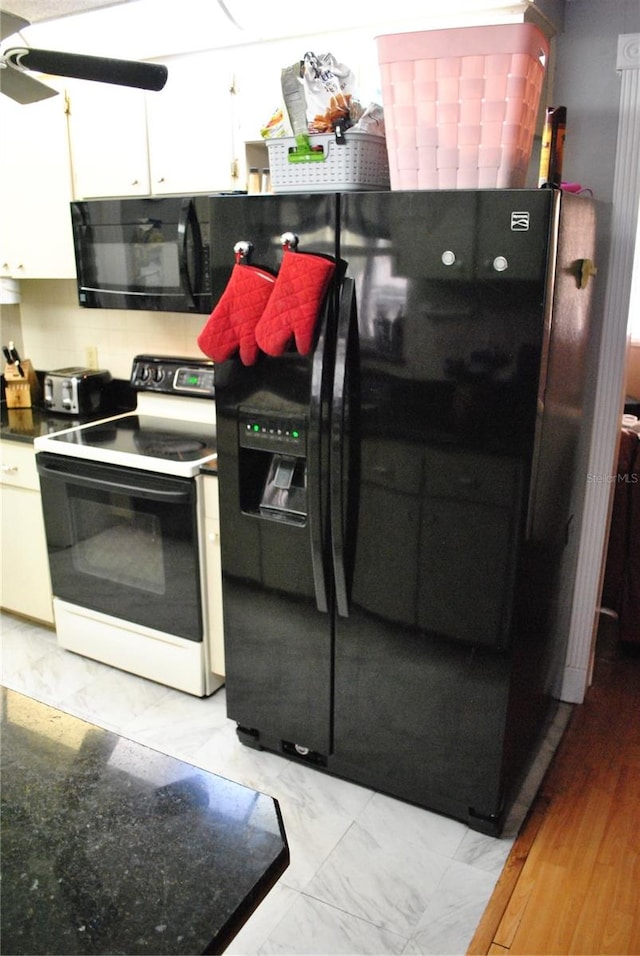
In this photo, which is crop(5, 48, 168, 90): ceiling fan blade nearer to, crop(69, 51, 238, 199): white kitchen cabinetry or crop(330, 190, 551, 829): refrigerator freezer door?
crop(330, 190, 551, 829): refrigerator freezer door

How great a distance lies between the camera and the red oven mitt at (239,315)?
6.65 feet

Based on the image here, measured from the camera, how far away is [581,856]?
211cm

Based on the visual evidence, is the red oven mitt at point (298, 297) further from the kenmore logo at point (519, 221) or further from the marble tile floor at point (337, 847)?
the marble tile floor at point (337, 847)

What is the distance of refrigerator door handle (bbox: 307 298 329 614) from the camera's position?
1.98 metres

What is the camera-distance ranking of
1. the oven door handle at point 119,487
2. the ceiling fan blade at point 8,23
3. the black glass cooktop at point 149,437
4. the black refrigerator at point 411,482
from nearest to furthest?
the ceiling fan blade at point 8,23 → the black refrigerator at point 411,482 → the oven door handle at point 119,487 → the black glass cooktop at point 149,437

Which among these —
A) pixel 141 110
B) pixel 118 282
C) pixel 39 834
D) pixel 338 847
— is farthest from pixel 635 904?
pixel 141 110

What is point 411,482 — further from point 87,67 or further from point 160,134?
point 160,134

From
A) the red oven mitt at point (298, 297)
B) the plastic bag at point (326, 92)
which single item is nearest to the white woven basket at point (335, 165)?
the plastic bag at point (326, 92)

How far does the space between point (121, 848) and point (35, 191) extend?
2.72 meters

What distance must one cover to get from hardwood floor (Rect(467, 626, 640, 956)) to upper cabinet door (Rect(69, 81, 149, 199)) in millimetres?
2443

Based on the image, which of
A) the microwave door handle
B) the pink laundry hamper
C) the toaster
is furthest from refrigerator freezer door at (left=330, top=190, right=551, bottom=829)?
the toaster

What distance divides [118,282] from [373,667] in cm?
167

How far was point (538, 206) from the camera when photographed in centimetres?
169

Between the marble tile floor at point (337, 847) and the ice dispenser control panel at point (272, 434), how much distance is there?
3.45 feet
